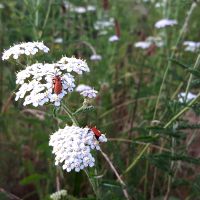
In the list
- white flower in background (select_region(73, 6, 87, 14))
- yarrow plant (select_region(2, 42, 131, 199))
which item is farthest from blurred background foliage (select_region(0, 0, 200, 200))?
white flower in background (select_region(73, 6, 87, 14))

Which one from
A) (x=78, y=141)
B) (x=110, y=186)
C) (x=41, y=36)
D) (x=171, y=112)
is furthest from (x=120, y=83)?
(x=78, y=141)

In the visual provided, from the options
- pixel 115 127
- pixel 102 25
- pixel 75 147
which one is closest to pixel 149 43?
pixel 102 25

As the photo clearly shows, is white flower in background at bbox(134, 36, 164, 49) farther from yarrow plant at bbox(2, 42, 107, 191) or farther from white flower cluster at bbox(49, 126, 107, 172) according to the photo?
white flower cluster at bbox(49, 126, 107, 172)

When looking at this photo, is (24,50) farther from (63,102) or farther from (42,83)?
(63,102)

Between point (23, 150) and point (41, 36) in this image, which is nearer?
point (41, 36)

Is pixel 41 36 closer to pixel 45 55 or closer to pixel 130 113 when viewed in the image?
pixel 45 55

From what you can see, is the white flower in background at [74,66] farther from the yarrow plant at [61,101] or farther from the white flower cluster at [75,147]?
the white flower cluster at [75,147]

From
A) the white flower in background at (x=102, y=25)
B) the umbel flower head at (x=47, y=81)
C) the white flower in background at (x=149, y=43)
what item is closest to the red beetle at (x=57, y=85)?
the umbel flower head at (x=47, y=81)
